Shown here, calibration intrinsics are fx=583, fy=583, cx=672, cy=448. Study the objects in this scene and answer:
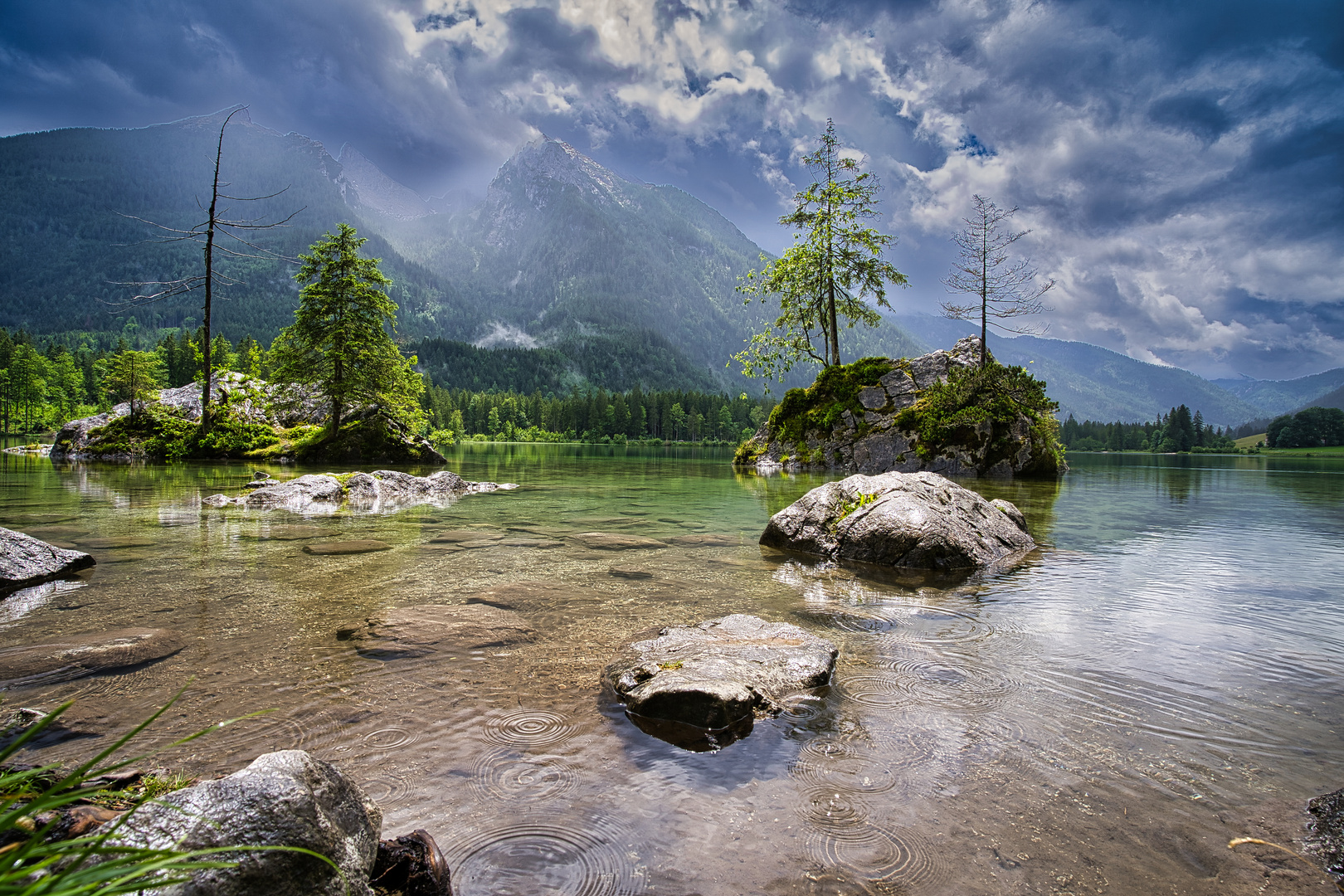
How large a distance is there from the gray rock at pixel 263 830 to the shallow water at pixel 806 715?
0.60 m

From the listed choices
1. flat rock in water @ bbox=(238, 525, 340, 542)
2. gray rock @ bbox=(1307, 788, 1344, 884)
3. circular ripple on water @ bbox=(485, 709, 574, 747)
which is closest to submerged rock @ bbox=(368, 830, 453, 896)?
circular ripple on water @ bbox=(485, 709, 574, 747)

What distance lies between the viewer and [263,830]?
210cm

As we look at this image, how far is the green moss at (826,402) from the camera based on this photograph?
31.1 meters

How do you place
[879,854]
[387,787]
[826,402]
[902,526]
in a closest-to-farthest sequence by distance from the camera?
1. [879,854]
2. [387,787]
3. [902,526]
4. [826,402]

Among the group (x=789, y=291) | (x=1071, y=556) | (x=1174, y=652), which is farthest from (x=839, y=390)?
(x=1174, y=652)

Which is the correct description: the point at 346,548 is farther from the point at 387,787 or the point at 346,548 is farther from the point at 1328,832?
the point at 1328,832

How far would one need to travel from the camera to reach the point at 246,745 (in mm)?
3584

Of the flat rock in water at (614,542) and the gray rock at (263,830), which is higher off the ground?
the gray rock at (263,830)

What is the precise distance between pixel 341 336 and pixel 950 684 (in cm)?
3350

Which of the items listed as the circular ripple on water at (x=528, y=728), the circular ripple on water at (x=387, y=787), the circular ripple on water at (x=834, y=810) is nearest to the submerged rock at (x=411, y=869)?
the circular ripple on water at (x=387, y=787)

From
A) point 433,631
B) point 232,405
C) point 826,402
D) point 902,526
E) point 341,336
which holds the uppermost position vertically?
point 341,336

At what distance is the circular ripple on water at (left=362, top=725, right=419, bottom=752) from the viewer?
12.0 feet

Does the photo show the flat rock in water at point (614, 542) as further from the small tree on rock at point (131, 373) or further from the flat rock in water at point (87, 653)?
the small tree on rock at point (131, 373)

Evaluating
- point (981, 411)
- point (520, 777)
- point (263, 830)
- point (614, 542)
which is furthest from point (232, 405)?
point (981, 411)
